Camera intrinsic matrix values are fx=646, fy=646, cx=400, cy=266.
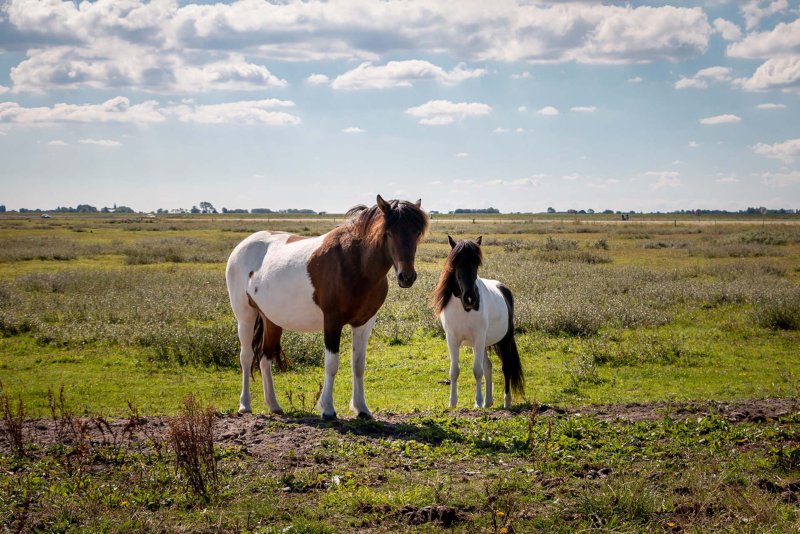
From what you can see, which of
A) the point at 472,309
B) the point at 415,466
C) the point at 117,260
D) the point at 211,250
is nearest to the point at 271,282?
the point at 472,309

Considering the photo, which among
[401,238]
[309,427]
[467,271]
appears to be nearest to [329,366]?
[309,427]

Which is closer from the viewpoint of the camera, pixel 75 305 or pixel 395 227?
pixel 395 227

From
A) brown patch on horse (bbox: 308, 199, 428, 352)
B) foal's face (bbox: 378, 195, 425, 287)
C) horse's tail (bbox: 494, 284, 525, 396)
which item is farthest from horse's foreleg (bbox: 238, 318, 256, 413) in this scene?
horse's tail (bbox: 494, 284, 525, 396)

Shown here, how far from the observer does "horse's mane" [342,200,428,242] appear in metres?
7.53

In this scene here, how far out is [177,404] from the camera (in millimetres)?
10789

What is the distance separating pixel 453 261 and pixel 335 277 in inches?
82.1

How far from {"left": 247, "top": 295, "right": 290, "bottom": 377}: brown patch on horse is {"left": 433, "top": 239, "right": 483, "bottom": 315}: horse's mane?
245 cm

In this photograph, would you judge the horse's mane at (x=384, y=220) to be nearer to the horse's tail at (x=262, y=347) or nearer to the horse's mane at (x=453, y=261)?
the horse's mane at (x=453, y=261)

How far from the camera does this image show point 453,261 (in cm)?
939

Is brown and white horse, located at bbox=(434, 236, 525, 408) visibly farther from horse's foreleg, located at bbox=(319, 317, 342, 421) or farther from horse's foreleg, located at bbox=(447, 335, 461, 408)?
horse's foreleg, located at bbox=(319, 317, 342, 421)

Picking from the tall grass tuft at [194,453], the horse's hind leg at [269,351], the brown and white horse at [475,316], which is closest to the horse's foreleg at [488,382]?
the brown and white horse at [475,316]

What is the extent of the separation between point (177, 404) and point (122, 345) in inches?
191

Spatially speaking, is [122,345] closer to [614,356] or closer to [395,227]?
[395,227]

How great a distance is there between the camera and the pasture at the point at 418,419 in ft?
17.0
